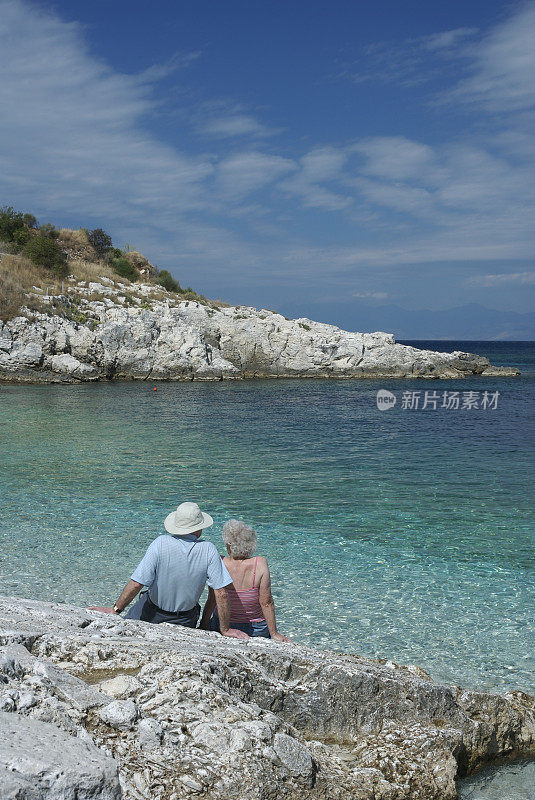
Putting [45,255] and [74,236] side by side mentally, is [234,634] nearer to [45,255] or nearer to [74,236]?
[45,255]

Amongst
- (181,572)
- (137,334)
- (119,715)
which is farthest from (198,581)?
(137,334)

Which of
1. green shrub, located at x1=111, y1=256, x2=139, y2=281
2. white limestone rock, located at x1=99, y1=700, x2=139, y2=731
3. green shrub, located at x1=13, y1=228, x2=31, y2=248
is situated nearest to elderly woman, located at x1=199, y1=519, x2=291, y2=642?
white limestone rock, located at x1=99, y1=700, x2=139, y2=731

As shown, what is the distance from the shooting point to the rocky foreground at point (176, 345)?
4184 cm

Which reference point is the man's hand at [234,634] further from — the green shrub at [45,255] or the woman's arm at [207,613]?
the green shrub at [45,255]

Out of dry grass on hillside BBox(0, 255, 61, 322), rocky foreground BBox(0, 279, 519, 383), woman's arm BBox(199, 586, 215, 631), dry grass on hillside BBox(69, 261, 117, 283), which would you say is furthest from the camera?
dry grass on hillside BBox(69, 261, 117, 283)

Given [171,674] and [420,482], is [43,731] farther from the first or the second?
[420,482]

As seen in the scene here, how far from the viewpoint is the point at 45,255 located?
169 feet

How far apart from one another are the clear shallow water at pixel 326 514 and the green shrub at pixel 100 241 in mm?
40293

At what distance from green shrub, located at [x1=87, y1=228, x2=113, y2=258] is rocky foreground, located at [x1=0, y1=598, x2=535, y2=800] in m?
63.6

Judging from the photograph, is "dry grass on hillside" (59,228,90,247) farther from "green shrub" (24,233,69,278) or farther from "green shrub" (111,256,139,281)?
"green shrub" (24,233,69,278)

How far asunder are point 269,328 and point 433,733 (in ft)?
159

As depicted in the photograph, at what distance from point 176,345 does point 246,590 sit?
42875 mm

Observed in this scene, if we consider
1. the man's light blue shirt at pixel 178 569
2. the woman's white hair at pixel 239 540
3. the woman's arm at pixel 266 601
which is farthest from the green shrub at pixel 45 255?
the woman's arm at pixel 266 601

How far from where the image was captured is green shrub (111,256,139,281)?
202ft
